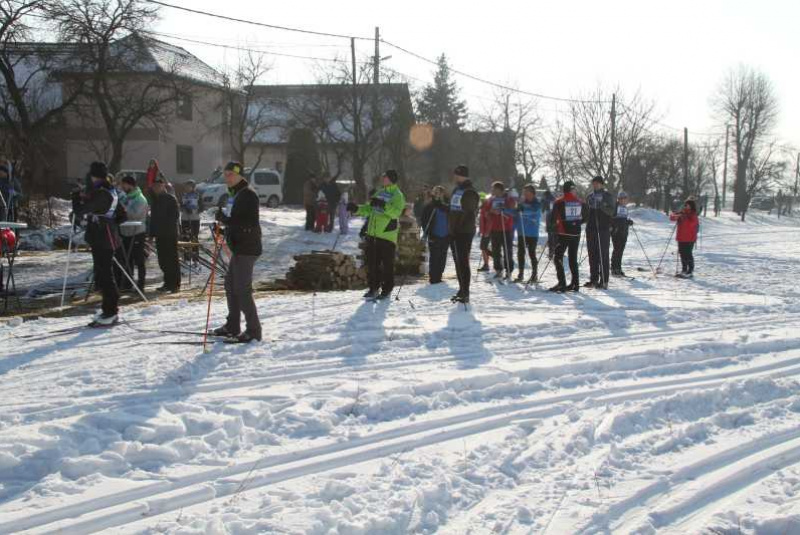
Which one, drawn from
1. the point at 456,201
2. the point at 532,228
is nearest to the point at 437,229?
the point at 456,201

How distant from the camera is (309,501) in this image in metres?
3.98

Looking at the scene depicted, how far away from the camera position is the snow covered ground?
3.92 meters

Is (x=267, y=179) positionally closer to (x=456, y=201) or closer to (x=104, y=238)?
(x=456, y=201)

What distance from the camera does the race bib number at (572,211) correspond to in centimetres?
1171

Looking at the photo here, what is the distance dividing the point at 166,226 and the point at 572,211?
21.4 feet

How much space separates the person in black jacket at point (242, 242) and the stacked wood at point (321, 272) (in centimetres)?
539

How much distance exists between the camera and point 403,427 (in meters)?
5.16

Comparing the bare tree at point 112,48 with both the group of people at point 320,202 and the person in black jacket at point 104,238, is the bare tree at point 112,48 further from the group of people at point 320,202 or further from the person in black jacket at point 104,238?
the person in black jacket at point 104,238

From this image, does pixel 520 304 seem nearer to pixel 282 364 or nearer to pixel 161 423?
pixel 282 364

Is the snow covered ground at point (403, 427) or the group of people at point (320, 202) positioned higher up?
the group of people at point (320, 202)

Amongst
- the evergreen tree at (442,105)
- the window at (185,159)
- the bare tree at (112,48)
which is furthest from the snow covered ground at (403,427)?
the evergreen tree at (442,105)

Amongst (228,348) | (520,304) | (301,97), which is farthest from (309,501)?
(301,97)

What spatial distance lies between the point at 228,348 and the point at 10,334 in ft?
8.75

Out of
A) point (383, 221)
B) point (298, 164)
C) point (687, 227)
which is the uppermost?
point (298, 164)
